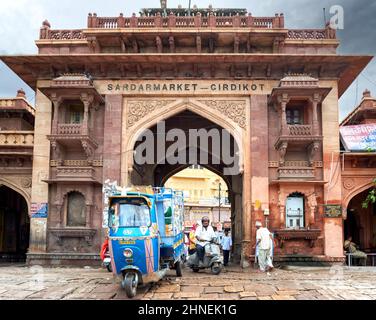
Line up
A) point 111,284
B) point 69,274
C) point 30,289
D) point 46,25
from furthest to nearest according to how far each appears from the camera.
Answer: point 46,25 → point 69,274 → point 111,284 → point 30,289

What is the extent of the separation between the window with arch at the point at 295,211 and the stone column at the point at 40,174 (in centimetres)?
815

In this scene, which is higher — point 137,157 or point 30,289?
point 137,157

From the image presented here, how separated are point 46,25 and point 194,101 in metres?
6.17

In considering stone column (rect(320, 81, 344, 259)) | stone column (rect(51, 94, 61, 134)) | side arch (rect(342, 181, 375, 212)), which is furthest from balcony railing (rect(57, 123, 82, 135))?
side arch (rect(342, 181, 375, 212))

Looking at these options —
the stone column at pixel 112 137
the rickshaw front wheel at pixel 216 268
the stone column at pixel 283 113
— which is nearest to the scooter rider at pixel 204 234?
the rickshaw front wheel at pixel 216 268

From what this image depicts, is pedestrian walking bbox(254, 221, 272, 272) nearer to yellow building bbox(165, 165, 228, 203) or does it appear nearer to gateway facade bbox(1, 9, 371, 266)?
gateway facade bbox(1, 9, 371, 266)

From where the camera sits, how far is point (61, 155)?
624 inches

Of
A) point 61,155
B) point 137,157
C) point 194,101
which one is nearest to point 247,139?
point 194,101

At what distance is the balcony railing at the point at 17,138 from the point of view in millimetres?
16281

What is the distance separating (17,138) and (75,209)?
11.0 feet

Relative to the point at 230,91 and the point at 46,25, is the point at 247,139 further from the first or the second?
the point at 46,25

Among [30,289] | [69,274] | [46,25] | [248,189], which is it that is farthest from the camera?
[46,25]

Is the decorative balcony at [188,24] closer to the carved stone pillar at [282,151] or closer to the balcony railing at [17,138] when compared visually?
the balcony railing at [17,138]

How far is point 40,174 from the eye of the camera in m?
15.8
